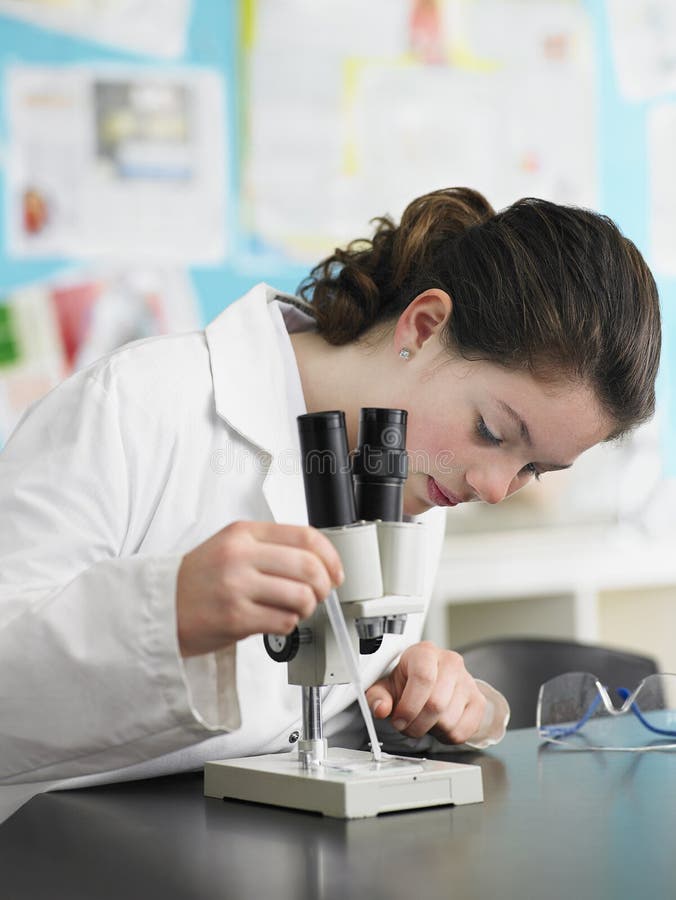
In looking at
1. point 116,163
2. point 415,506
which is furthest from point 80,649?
point 116,163

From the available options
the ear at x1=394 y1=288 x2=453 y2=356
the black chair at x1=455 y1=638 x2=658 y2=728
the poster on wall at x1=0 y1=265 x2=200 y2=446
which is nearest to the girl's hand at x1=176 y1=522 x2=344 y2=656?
the ear at x1=394 y1=288 x2=453 y2=356

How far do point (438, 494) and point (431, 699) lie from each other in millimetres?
221

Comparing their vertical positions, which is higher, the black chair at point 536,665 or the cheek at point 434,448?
the cheek at point 434,448

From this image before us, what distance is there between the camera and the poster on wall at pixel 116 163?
2574mm

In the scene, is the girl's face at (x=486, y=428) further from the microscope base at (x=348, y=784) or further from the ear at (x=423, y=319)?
the microscope base at (x=348, y=784)

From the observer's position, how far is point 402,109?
3004 millimetres

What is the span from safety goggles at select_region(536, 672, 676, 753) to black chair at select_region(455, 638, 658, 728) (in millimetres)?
466

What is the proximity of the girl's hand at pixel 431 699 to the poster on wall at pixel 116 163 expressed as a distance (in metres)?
1.65

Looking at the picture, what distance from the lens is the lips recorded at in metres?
1.29

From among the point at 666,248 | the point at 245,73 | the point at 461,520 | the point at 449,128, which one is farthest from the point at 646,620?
the point at 245,73

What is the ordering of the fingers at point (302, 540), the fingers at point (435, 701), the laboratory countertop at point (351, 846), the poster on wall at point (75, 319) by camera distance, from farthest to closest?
the poster on wall at point (75, 319) → the fingers at point (435, 701) → the fingers at point (302, 540) → the laboratory countertop at point (351, 846)

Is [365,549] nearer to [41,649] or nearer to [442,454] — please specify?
[41,649]

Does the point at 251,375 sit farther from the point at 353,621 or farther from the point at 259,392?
the point at 353,621

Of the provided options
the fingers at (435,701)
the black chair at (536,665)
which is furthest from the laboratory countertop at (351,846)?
the black chair at (536,665)
